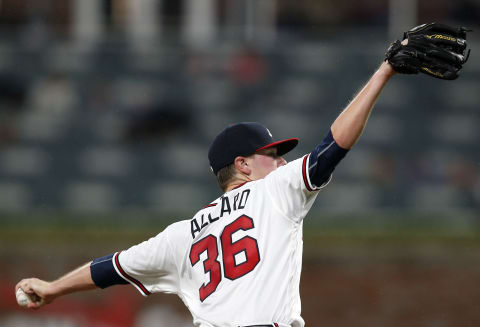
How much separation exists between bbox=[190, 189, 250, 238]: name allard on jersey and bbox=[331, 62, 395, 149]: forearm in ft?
1.97

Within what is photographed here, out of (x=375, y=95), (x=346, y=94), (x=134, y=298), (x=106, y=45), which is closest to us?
(x=375, y=95)

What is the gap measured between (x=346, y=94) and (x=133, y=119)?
2765mm

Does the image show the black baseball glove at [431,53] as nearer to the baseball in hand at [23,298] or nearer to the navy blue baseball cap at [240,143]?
the navy blue baseball cap at [240,143]

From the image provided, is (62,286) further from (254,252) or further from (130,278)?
(254,252)

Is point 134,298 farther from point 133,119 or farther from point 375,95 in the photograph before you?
point 375,95

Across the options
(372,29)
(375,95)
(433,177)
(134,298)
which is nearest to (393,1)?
(372,29)

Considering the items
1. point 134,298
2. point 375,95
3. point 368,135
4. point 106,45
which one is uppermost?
point 375,95

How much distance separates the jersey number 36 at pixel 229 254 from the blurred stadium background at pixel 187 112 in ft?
15.2

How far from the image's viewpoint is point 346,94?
1088 cm

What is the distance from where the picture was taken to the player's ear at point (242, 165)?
3.93 meters

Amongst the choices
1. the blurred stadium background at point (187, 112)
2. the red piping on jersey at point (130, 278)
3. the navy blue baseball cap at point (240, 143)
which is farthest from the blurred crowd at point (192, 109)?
the navy blue baseball cap at point (240, 143)

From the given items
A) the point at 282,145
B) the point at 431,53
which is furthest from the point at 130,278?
the point at 431,53

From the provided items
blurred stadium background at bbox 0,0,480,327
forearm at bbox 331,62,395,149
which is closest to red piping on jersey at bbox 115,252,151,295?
forearm at bbox 331,62,395,149

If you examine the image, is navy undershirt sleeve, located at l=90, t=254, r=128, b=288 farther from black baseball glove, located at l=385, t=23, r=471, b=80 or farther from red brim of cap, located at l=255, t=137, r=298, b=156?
black baseball glove, located at l=385, t=23, r=471, b=80
